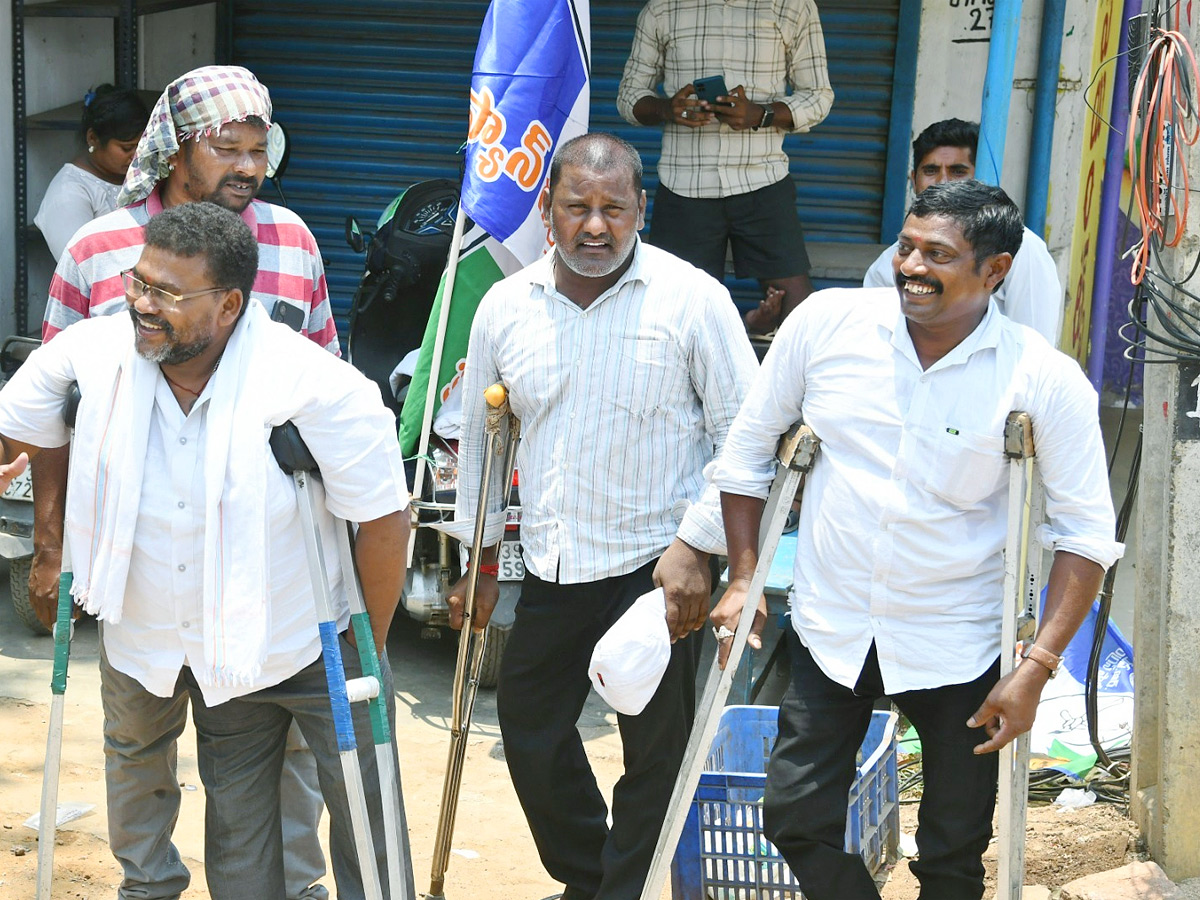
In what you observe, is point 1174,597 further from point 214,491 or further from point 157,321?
point 157,321

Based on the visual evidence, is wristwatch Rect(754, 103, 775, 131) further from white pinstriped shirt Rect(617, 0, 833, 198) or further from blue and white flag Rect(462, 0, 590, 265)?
blue and white flag Rect(462, 0, 590, 265)

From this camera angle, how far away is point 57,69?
7938 mm

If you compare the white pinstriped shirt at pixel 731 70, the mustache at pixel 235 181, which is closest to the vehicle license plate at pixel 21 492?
the mustache at pixel 235 181

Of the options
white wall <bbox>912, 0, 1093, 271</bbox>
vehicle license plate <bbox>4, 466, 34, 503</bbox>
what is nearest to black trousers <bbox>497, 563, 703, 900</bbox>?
vehicle license plate <bbox>4, 466, 34, 503</bbox>

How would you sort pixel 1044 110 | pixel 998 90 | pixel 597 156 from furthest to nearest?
pixel 1044 110, pixel 998 90, pixel 597 156

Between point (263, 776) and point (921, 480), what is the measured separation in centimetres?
174

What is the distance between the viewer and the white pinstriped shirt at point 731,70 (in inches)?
266

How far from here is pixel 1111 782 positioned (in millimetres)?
4887

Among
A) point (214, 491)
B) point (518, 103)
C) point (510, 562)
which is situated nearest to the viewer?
point (214, 491)

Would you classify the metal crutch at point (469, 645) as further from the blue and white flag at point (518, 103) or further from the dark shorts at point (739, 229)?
the dark shorts at point (739, 229)

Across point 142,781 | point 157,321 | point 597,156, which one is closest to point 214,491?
point 157,321

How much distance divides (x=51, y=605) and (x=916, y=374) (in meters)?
2.19

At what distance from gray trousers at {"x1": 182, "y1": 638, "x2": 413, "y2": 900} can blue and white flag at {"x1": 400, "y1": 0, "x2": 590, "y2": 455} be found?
2405 millimetres

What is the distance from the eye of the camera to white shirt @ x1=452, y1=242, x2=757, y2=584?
373cm
